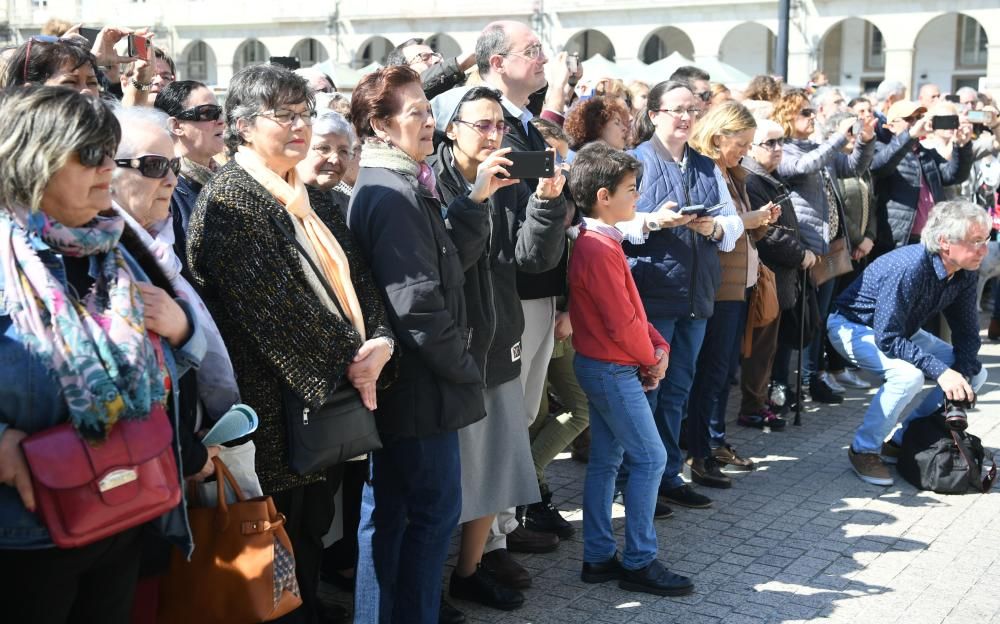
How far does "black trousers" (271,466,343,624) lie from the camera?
11.9 feet

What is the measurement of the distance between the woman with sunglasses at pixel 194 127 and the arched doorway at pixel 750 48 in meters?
41.9

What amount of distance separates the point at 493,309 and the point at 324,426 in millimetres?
940

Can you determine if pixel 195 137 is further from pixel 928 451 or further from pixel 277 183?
pixel 928 451

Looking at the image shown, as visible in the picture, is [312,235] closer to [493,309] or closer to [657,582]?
[493,309]

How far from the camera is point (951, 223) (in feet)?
19.8

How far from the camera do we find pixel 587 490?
15.6ft

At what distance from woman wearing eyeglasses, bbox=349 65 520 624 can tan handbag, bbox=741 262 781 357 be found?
3358mm

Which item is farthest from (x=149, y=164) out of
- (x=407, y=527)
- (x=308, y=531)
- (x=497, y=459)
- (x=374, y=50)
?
(x=374, y=50)

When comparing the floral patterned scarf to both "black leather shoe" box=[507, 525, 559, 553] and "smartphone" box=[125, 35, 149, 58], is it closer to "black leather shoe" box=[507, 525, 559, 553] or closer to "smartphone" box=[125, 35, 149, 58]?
"black leather shoe" box=[507, 525, 559, 553]

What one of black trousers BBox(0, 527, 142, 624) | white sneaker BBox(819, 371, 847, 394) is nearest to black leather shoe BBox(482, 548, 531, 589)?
black trousers BBox(0, 527, 142, 624)

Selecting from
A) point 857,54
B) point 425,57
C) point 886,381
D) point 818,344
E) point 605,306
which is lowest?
point 818,344

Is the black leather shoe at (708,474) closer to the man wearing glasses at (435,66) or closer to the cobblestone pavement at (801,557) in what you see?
the cobblestone pavement at (801,557)

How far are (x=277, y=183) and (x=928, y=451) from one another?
163 inches

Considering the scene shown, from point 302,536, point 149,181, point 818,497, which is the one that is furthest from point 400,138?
point 818,497
